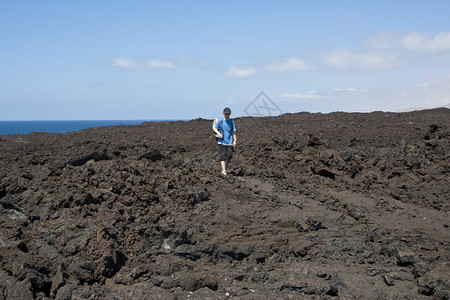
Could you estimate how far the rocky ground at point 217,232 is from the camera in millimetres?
5531

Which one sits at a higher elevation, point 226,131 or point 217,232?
point 226,131

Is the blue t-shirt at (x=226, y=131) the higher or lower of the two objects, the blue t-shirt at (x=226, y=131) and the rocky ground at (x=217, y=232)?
the higher

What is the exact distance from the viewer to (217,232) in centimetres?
683

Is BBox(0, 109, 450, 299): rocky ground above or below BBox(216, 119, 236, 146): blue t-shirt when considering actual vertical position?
below

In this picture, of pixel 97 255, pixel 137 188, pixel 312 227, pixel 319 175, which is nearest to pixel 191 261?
pixel 97 255

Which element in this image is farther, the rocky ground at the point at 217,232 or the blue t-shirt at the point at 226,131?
the blue t-shirt at the point at 226,131

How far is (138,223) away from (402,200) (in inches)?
255

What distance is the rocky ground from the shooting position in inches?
218

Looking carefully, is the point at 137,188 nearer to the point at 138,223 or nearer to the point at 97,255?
the point at 138,223

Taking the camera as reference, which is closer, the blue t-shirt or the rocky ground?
the rocky ground

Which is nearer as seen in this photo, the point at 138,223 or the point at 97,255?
the point at 97,255

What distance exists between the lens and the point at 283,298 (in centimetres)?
535

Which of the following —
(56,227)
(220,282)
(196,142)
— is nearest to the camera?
(220,282)

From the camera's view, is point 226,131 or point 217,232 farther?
point 226,131
